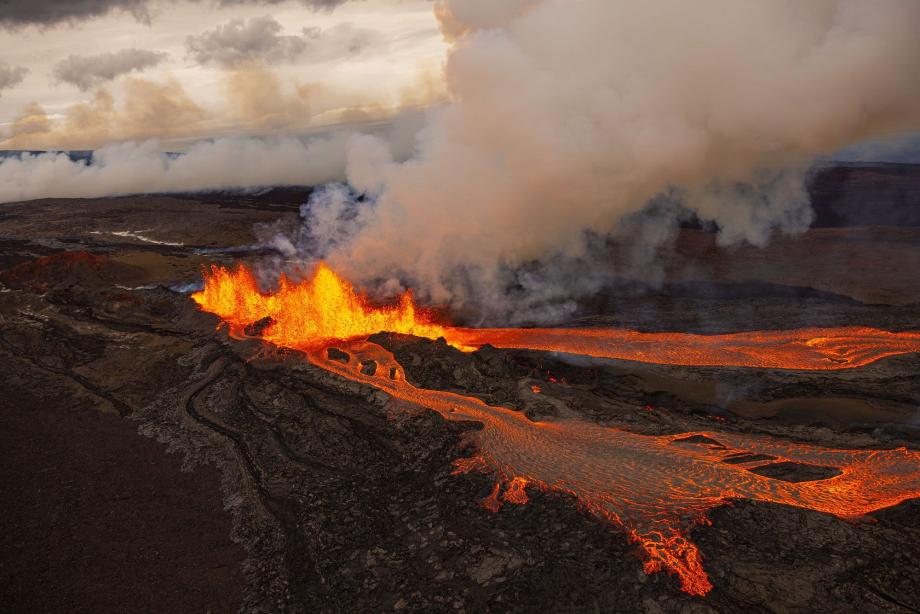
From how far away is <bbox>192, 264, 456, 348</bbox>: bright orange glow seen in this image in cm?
2472

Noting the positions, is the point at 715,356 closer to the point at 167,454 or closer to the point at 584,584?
the point at 584,584

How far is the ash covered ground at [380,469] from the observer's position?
10227 mm

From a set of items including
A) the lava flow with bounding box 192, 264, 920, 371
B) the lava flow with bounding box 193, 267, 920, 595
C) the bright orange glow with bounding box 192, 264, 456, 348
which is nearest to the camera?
the lava flow with bounding box 193, 267, 920, 595

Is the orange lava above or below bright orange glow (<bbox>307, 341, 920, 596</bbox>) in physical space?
above

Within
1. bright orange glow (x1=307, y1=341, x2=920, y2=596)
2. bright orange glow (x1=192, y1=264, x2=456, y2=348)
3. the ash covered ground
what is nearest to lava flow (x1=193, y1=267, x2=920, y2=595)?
bright orange glow (x1=307, y1=341, x2=920, y2=596)

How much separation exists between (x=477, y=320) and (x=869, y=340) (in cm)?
1617

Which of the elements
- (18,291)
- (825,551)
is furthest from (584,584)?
(18,291)

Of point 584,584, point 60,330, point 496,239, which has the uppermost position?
point 496,239

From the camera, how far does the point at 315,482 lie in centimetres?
1425

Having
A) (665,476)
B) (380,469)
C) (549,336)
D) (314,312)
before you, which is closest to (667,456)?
(665,476)

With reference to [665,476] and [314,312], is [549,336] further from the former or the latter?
[665,476]

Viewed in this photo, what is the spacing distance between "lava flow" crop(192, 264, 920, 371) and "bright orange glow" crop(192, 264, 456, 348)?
0.16 feet

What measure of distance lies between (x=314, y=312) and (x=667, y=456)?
17896 millimetres

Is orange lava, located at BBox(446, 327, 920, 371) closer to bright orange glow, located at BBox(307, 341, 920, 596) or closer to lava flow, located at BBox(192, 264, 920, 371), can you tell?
lava flow, located at BBox(192, 264, 920, 371)
